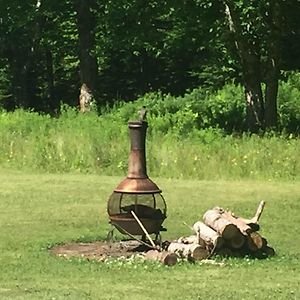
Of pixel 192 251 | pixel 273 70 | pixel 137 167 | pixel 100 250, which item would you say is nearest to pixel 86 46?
pixel 273 70

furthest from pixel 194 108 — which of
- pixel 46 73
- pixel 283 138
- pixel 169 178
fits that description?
pixel 46 73

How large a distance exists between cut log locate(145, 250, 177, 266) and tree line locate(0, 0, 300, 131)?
1371 centimetres

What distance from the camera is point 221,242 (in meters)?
10.8

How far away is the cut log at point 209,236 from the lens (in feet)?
35.1

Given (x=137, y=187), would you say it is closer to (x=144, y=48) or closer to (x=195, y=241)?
(x=195, y=241)

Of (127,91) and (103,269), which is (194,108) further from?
(103,269)

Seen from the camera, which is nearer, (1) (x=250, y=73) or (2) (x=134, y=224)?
(2) (x=134, y=224)

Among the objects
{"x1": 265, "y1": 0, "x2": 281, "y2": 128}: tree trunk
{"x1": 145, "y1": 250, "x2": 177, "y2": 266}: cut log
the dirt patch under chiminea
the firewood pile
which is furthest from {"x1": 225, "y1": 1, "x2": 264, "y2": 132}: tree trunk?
{"x1": 145, "y1": 250, "x2": 177, "y2": 266}: cut log

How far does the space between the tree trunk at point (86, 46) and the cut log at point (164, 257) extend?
22872mm

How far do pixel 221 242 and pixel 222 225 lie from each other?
25cm

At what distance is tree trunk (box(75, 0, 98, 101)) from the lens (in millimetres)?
33406

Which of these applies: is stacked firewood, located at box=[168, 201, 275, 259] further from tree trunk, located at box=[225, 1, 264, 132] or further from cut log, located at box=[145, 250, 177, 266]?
tree trunk, located at box=[225, 1, 264, 132]

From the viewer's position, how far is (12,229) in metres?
13.3

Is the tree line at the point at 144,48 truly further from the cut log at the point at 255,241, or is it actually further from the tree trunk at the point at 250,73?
the cut log at the point at 255,241
